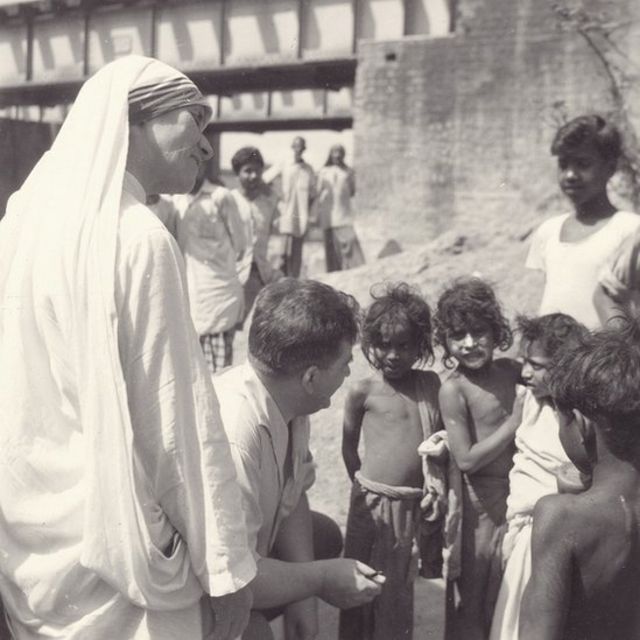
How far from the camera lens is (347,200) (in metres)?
13.1

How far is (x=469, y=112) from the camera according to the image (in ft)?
38.6

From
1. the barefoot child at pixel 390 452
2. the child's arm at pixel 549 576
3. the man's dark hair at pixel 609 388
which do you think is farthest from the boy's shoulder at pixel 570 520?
the barefoot child at pixel 390 452

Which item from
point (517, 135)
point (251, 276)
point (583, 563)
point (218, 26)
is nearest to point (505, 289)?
point (251, 276)

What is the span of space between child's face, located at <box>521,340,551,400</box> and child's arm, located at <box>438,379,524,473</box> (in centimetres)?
9

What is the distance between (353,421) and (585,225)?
4.07 ft

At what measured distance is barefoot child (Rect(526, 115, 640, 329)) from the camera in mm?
3703

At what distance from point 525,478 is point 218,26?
1273cm

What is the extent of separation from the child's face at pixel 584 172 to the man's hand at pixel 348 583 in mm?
2029

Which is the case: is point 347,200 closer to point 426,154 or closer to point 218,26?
point 426,154

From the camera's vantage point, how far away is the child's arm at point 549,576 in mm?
1951

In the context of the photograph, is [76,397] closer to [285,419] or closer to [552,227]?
[285,419]

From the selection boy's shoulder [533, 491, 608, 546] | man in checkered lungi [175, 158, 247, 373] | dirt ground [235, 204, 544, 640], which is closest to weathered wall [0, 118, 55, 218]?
man in checkered lungi [175, 158, 247, 373]

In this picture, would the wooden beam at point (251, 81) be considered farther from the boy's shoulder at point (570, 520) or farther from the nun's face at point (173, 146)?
the boy's shoulder at point (570, 520)

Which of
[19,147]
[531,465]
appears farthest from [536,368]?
[19,147]
